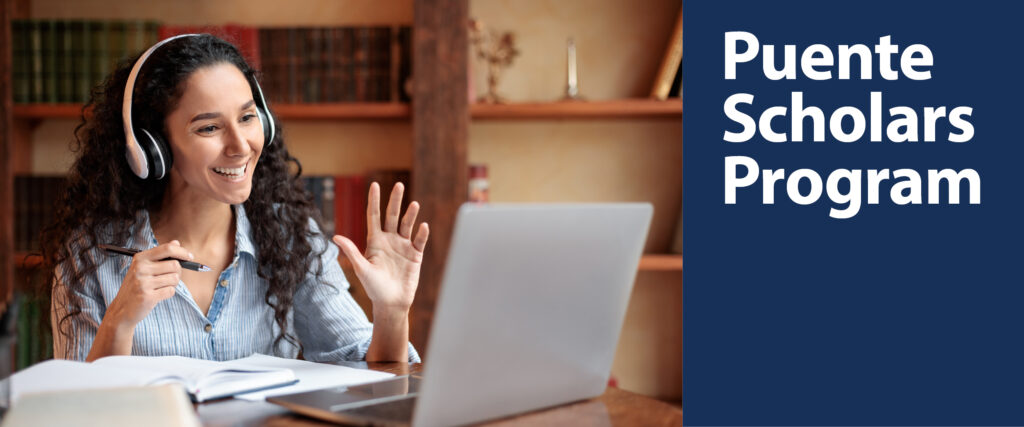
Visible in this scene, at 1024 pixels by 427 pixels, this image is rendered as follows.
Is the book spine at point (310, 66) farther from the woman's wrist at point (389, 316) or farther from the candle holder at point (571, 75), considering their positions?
the woman's wrist at point (389, 316)

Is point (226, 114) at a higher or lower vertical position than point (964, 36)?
lower

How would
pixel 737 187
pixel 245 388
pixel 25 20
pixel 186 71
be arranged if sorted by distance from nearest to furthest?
pixel 245 388 < pixel 186 71 < pixel 737 187 < pixel 25 20

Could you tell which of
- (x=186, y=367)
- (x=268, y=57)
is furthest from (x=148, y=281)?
(x=268, y=57)

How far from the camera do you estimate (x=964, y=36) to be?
2234 millimetres

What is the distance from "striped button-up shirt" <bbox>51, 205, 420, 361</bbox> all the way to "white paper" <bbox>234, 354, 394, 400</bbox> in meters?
0.27

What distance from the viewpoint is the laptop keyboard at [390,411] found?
0.85 meters

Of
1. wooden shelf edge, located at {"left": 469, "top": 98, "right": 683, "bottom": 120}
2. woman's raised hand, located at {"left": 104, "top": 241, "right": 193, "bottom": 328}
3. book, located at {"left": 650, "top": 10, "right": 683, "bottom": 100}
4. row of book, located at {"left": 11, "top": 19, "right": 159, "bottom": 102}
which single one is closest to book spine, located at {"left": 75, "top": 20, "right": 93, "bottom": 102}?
row of book, located at {"left": 11, "top": 19, "right": 159, "bottom": 102}

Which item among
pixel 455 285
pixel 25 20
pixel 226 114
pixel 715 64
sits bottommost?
pixel 455 285

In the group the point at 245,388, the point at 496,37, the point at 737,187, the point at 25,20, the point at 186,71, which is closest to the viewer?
the point at 245,388

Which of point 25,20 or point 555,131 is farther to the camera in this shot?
point 555,131

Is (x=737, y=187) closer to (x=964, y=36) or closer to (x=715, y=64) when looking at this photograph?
(x=715, y=64)

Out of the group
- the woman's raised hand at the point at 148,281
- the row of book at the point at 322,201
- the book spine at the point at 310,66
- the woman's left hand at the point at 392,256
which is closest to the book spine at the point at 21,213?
the row of book at the point at 322,201

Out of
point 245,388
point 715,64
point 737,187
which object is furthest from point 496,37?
point 245,388

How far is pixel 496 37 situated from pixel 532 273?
2004 millimetres
